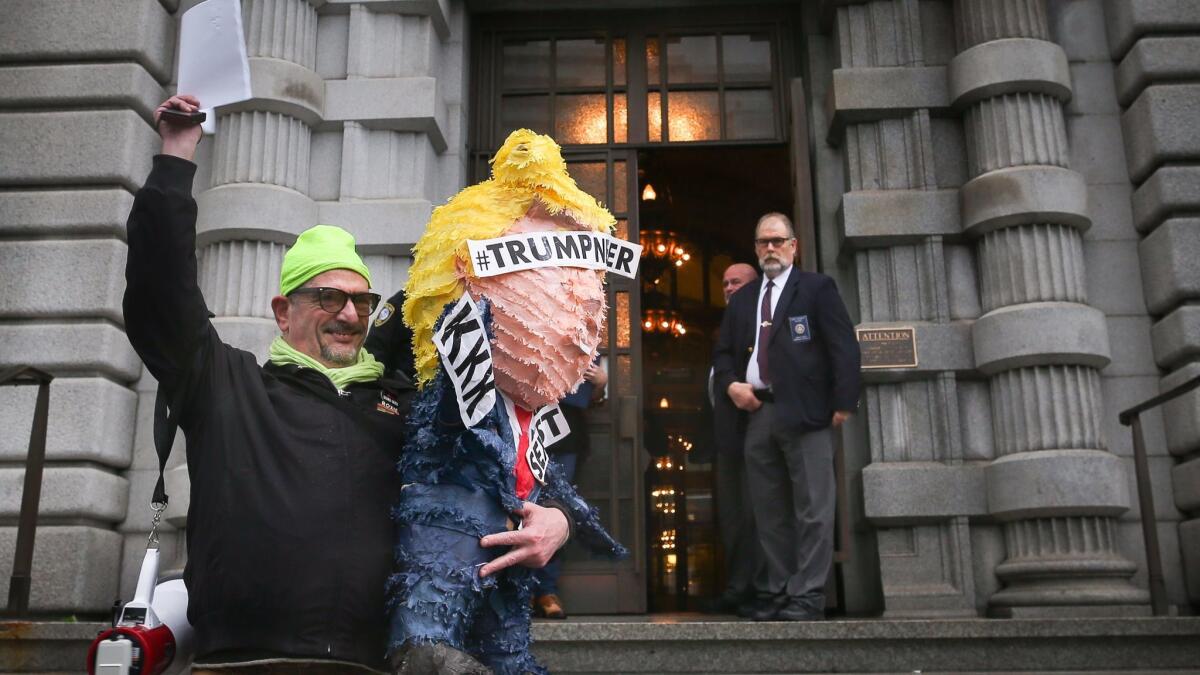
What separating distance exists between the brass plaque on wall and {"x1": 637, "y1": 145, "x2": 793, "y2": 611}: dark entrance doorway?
9.73ft

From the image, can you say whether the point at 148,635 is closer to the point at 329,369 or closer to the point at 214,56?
the point at 329,369

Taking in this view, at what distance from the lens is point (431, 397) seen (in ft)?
7.53

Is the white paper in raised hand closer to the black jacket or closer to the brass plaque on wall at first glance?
the black jacket

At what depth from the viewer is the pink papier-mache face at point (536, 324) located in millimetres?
2305

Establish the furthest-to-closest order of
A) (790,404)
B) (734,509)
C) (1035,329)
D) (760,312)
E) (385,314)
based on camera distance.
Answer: (734,509) < (760,312) < (1035,329) < (790,404) < (385,314)

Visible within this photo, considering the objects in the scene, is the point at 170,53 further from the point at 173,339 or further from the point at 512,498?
the point at 512,498

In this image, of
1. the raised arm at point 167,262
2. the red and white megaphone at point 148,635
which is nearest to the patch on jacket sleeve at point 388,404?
the raised arm at point 167,262

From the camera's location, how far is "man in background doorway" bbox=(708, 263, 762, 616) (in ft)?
21.9

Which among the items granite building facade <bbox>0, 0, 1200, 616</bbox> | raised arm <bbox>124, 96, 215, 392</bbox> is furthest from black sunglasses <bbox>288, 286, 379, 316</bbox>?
granite building facade <bbox>0, 0, 1200, 616</bbox>

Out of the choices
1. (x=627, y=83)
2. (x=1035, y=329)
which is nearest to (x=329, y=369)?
(x=1035, y=329)

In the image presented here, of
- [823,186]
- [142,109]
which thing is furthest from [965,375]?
[142,109]

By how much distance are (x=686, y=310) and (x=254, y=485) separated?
10.5 metres

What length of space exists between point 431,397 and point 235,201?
4727mm

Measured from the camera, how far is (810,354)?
619 cm
